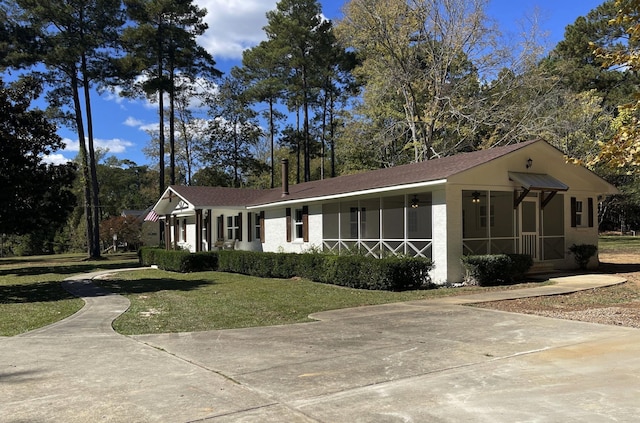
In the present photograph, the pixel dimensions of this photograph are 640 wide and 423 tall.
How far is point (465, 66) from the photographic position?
29406mm

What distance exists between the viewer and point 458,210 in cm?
1428

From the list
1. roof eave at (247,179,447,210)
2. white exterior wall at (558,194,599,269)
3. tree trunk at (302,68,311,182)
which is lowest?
white exterior wall at (558,194,599,269)

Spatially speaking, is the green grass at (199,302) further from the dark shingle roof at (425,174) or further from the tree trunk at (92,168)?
the tree trunk at (92,168)

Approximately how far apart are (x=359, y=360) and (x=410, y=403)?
168 centimetres

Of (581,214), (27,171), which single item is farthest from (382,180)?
(27,171)

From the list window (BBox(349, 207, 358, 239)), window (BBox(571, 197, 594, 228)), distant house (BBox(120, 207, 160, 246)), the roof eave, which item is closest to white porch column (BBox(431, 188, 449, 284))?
the roof eave

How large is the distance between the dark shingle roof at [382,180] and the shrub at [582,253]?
4.22m

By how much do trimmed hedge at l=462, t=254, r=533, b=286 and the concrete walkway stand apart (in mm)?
4989

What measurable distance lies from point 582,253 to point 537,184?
355 cm

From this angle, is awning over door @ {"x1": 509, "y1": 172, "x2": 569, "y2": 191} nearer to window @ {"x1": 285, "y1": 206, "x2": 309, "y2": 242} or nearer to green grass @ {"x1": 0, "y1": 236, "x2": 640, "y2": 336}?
green grass @ {"x1": 0, "y1": 236, "x2": 640, "y2": 336}

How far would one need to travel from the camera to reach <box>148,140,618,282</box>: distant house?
566 inches

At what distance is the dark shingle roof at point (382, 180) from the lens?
14.9 meters

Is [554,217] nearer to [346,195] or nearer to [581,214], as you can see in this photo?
[581,214]

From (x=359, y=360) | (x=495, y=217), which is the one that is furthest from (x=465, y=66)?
(x=359, y=360)
